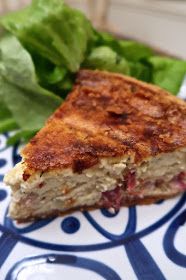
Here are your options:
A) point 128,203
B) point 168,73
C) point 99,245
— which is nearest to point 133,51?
point 168,73

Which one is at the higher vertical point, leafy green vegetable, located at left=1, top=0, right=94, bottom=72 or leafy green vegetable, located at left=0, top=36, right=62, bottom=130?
leafy green vegetable, located at left=1, top=0, right=94, bottom=72

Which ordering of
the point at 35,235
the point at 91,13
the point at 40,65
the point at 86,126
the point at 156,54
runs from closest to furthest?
the point at 35,235
the point at 86,126
the point at 40,65
the point at 156,54
the point at 91,13

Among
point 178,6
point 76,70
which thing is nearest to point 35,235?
point 76,70

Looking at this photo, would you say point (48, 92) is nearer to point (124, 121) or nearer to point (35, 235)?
point (124, 121)

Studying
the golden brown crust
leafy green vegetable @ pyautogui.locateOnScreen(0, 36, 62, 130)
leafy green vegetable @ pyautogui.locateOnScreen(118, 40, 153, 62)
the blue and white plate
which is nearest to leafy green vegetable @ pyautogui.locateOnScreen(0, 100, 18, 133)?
leafy green vegetable @ pyautogui.locateOnScreen(0, 36, 62, 130)

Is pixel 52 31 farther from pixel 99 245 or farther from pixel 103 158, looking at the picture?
pixel 99 245

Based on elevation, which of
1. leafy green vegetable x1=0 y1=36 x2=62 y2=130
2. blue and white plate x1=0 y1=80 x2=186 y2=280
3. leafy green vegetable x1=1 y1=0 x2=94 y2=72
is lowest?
blue and white plate x1=0 y1=80 x2=186 y2=280

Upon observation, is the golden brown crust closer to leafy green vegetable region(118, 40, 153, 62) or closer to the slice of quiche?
the slice of quiche
